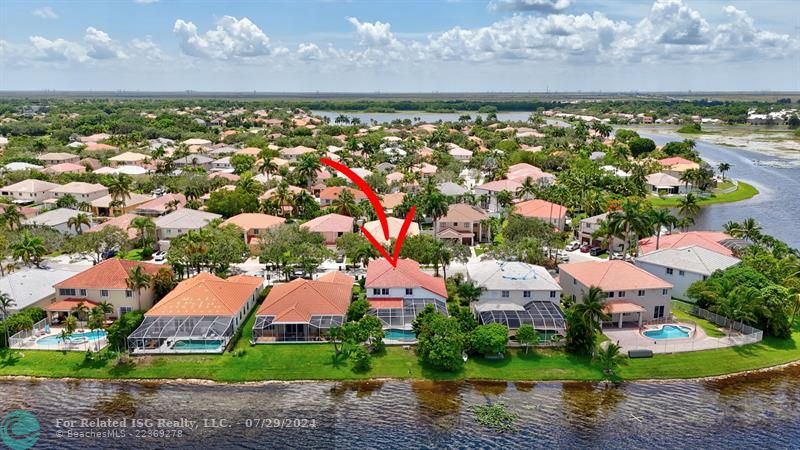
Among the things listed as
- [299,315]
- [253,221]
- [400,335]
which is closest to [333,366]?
[299,315]

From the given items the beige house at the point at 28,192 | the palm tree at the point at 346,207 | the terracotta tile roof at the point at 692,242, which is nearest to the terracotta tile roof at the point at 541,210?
the terracotta tile roof at the point at 692,242

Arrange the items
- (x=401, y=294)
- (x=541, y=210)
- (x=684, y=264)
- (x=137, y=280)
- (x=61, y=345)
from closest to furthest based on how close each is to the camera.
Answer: (x=61, y=345), (x=137, y=280), (x=401, y=294), (x=684, y=264), (x=541, y=210)

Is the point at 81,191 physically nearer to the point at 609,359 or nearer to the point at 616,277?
the point at 616,277

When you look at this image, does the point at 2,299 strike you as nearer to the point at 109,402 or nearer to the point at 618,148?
the point at 109,402

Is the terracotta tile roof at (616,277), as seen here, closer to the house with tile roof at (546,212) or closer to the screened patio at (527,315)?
the screened patio at (527,315)

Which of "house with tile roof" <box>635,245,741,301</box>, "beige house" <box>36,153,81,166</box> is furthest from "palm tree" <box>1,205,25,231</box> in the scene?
"house with tile roof" <box>635,245,741,301</box>

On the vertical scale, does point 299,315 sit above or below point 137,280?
below
